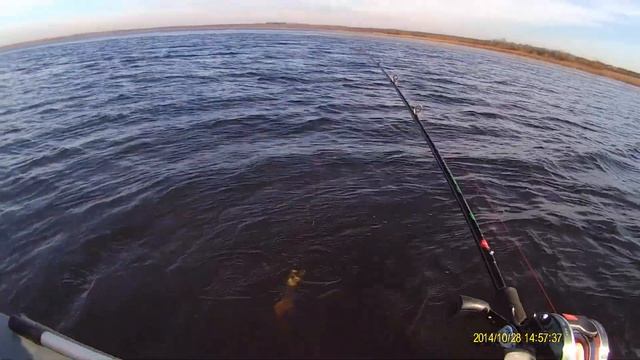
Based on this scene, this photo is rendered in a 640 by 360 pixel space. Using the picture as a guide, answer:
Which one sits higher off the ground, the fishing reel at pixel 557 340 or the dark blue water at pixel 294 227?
the fishing reel at pixel 557 340

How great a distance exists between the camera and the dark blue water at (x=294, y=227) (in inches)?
178

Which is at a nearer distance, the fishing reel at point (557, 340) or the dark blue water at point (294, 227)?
Answer: the fishing reel at point (557, 340)

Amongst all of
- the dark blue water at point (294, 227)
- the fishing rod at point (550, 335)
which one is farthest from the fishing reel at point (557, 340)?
the dark blue water at point (294, 227)

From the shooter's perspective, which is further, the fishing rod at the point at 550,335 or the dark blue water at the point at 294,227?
the dark blue water at the point at 294,227

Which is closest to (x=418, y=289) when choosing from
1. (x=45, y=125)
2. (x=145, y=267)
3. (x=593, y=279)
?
(x=593, y=279)

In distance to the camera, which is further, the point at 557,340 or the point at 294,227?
the point at 294,227

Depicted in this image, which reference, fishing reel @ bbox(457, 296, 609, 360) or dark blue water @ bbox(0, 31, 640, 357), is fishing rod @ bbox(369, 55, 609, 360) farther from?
dark blue water @ bbox(0, 31, 640, 357)

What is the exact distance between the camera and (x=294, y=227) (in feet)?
20.8

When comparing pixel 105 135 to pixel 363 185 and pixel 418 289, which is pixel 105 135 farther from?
pixel 418 289

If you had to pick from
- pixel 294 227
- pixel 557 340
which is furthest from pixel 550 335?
pixel 294 227

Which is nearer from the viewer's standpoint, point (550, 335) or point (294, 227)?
point (550, 335)

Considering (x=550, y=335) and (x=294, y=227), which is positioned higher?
(x=550, y=335)

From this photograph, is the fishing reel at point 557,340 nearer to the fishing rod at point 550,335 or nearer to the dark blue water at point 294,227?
the fishing rod at point 550,335

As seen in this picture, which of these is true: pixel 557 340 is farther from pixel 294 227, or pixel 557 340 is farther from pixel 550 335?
pixel 294 227
